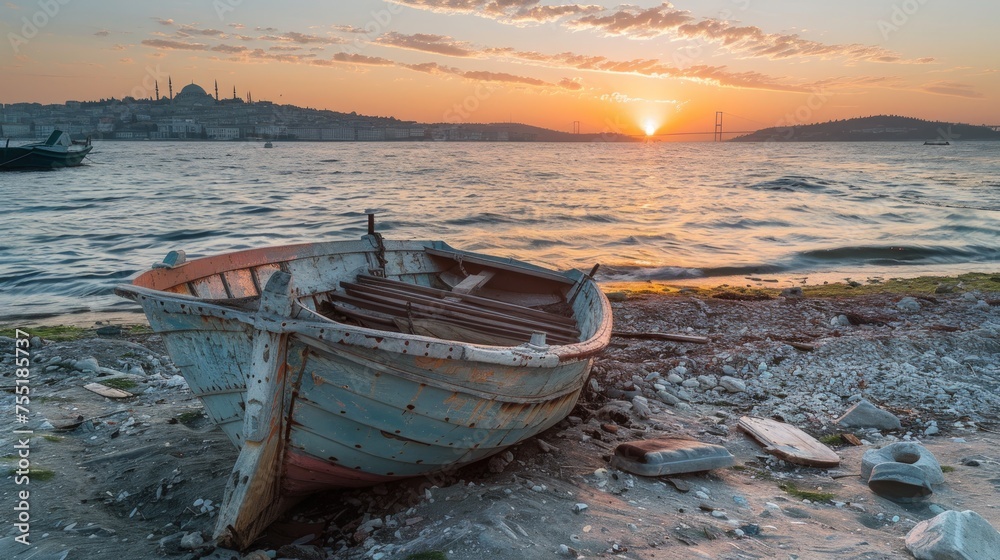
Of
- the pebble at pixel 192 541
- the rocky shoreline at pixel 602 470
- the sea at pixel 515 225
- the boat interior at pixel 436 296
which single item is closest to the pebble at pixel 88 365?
the rocky shoreline at pixel 602 470

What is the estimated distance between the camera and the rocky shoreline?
3.83m

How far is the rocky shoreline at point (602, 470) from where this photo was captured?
383 centimetres

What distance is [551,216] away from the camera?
90.1 feet

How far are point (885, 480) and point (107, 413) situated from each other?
6.60 metres

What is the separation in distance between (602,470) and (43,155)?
179ft

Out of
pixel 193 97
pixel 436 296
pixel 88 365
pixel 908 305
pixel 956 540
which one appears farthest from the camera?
pixel 193 97

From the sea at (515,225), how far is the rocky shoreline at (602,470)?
6.61 m

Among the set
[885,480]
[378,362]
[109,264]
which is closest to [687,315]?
[885,480]

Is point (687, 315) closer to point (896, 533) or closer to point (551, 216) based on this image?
point (896, 533)

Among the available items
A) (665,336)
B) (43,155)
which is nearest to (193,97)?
(43,155)

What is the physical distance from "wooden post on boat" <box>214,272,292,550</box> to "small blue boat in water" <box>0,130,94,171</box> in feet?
166

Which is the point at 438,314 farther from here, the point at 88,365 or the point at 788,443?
the point at 88,365

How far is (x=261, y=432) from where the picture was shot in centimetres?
364

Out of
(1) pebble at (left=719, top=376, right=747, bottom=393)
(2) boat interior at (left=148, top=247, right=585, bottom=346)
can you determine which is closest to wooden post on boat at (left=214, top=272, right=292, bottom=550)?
(2) boat interior at (left=148, top=247, right=585, bottom=346)
